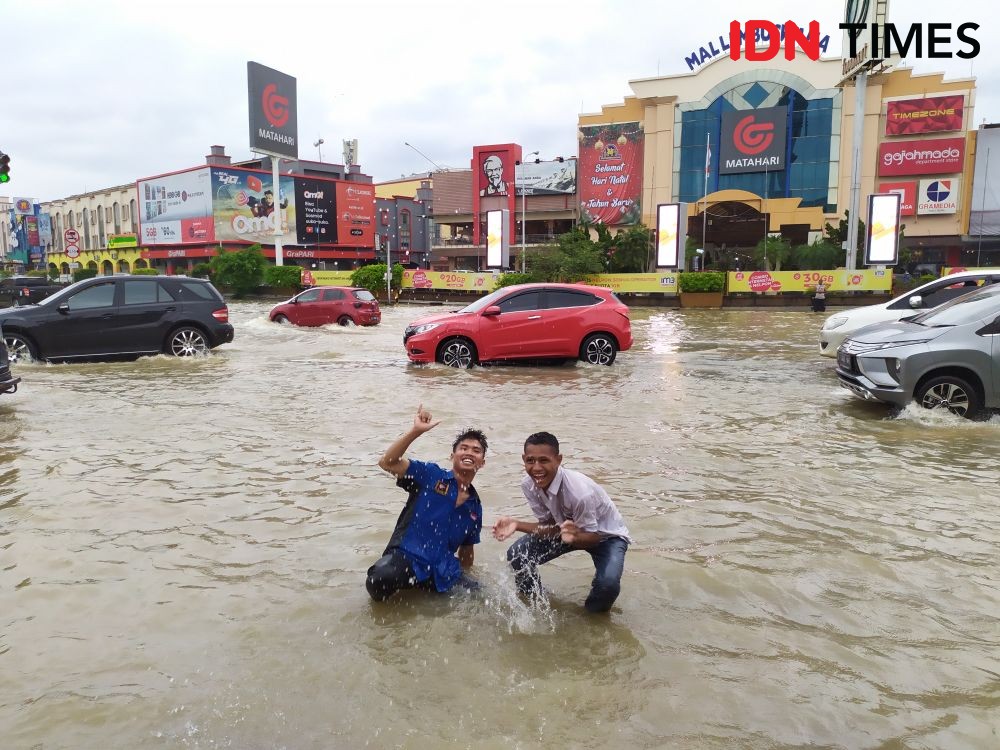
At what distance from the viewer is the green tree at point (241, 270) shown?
43.9 meters

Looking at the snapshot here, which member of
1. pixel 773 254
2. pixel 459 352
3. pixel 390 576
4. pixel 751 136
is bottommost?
pixel 390 576

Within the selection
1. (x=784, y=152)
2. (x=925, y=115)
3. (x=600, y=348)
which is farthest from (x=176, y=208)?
(x=600, y=348)

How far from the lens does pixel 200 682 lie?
3.18 meters

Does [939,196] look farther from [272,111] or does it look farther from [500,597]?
[500,597]

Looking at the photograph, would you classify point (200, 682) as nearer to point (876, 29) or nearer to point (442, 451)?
point (442, 451)

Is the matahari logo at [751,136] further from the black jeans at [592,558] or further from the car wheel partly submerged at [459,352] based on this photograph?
the black jeans at [592,558]

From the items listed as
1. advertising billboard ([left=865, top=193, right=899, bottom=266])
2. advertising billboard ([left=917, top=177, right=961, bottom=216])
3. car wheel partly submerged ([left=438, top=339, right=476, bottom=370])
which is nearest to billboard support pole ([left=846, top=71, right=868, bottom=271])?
advertising billboard ([left=865, top=193, right=899, bottom=266])

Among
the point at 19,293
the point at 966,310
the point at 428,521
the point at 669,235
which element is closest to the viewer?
the point at 428,521

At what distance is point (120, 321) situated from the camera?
505 inches

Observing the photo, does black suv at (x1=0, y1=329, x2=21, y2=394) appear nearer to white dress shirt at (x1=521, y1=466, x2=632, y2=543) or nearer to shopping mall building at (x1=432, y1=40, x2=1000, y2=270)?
white dress shirt at (x1=521, y1=466, x2=632, y2=543)

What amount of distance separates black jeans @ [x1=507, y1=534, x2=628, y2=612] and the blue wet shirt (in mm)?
386

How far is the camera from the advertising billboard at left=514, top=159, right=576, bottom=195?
2598 inches

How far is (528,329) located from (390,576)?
938cm

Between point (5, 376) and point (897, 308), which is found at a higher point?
point (897, 308)
